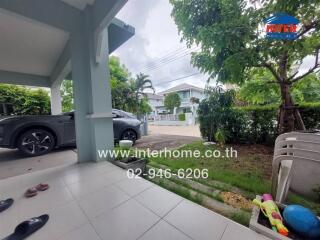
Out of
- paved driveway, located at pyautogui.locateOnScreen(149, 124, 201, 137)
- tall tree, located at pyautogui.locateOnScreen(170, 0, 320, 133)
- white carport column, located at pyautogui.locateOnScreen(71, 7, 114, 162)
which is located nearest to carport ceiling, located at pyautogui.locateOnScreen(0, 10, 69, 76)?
white carport column, located at pyautogui.locateOnScreen(71, 7, 114, 162)

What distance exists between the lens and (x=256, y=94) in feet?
11.6

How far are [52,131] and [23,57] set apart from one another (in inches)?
89.5

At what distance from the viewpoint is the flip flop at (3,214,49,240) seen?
Result: 111 cm

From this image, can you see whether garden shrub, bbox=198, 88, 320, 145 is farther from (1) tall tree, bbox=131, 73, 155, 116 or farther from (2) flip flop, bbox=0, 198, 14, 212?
(1) tall tree, bbox=131, 73, 155, 116

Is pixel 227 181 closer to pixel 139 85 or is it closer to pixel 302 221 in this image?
pixel 302 221

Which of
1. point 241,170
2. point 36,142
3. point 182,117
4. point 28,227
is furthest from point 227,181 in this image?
point 182,117

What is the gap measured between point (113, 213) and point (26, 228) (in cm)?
64

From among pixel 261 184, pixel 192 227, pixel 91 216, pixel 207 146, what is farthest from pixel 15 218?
pixel 207 146

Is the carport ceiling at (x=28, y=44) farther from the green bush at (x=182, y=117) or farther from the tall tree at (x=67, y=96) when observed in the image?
the green bush at (x=182, y=117)

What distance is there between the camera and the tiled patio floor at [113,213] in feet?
3.68

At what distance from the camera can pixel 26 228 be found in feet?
3.78

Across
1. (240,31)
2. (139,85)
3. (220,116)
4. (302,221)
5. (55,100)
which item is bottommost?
(302,221)

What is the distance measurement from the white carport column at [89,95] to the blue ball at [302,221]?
2552mm

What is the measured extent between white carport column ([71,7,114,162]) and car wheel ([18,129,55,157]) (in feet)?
4.93
